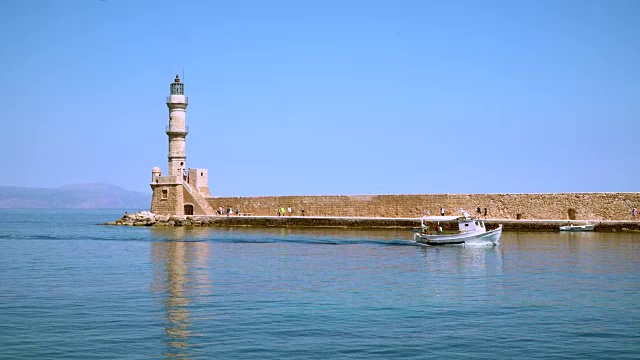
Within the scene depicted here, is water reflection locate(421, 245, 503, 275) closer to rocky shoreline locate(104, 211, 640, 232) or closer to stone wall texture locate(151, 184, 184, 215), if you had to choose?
rocky shoreline locate(104, 211, 640, 232)

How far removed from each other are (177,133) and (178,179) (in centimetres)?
256

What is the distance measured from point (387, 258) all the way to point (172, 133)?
78.2ft

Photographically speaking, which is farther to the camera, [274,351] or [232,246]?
[232,246]

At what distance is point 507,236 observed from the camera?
34344 millimetres

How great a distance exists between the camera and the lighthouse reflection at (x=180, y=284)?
1245cm

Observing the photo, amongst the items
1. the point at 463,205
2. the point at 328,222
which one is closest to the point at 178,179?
the point at 328,222

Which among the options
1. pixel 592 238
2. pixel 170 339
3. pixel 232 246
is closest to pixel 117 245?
pixel 232 246

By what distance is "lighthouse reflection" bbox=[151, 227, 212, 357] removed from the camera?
12453mm

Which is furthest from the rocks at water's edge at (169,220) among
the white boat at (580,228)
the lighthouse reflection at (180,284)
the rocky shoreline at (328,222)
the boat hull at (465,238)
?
the white boat at (580,228)

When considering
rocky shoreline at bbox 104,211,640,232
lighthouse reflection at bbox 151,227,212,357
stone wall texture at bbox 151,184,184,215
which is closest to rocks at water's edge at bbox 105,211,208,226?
rocky shoreline at bbox 104,211,640,232

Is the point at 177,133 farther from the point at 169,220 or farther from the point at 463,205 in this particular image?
the point at 463,205

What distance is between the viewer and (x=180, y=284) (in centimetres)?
1864

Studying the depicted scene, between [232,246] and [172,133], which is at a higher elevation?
[172,133]

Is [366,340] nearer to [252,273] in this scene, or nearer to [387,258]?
[252,273]
